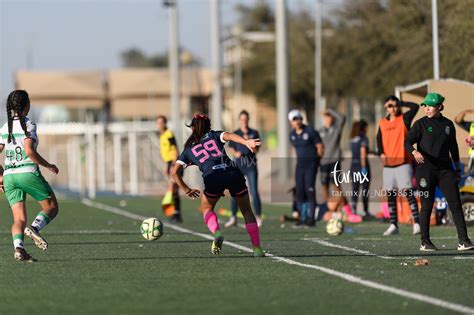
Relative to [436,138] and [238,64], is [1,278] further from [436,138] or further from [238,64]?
[238,64]

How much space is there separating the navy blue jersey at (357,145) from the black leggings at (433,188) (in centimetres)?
902

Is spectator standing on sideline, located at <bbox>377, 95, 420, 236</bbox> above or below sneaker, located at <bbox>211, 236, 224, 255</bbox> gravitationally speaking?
above

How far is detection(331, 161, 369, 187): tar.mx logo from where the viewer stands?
1024 inches

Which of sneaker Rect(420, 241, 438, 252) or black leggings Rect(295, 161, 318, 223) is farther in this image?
black leggings Rect(295, 161, 318, 223)

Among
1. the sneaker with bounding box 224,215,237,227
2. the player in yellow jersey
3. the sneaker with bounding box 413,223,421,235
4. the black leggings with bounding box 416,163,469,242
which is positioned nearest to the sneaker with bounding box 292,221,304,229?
the sneaker with bounding box 224,215,237,227

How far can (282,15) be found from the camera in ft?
133

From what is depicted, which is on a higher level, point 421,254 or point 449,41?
point 449,41

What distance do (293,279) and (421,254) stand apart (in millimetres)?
3735

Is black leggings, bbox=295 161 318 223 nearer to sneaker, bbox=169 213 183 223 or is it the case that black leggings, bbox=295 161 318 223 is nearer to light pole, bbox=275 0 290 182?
sneaker, bbox=169 213 183 223

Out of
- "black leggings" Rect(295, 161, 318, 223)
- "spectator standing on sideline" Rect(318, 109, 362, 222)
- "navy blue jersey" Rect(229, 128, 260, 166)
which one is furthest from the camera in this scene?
"spectator standing on sideline" Rect(318, 109, 362, 222)

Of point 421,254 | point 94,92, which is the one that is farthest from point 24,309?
point 94,92

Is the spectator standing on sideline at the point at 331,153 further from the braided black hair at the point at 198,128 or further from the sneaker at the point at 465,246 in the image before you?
the braided black hair at the point at 198,128

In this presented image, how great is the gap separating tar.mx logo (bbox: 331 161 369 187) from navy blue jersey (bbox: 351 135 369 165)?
0.83ft

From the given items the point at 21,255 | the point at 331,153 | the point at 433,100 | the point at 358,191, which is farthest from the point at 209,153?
the point at 358,191
